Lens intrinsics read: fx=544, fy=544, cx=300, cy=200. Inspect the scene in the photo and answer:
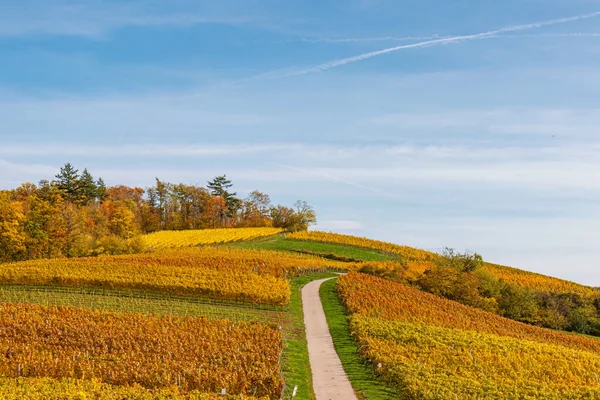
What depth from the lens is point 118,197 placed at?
135375mm

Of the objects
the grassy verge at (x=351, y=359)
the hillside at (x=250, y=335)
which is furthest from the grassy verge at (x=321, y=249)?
the grassy verge at (x=351, y=359)

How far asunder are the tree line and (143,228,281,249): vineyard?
173 inches

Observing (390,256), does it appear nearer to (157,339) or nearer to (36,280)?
(36,280)

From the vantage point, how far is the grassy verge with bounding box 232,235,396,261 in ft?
279

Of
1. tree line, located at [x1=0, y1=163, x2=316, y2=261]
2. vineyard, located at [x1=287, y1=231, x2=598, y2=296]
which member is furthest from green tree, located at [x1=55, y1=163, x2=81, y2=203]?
vineyard, located at [x1=287, y1=231, x2=598, y2=296]

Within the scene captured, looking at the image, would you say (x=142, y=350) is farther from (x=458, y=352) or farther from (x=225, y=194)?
(x=225, y=194)

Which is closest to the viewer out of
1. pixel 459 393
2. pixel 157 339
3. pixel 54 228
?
pixel 459 393

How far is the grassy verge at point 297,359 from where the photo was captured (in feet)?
84.5

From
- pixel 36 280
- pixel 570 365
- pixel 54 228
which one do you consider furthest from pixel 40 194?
pixel 570 365

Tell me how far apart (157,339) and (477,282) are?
41.8m

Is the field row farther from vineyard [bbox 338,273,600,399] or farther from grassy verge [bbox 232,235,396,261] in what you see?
grassy verge [bbox 232,235,396,261]

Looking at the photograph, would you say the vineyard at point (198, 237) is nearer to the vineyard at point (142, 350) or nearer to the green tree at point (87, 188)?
the green tree at point (87, 188)

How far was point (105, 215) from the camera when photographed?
357 feet

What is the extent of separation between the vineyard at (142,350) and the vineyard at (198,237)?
157 feet
